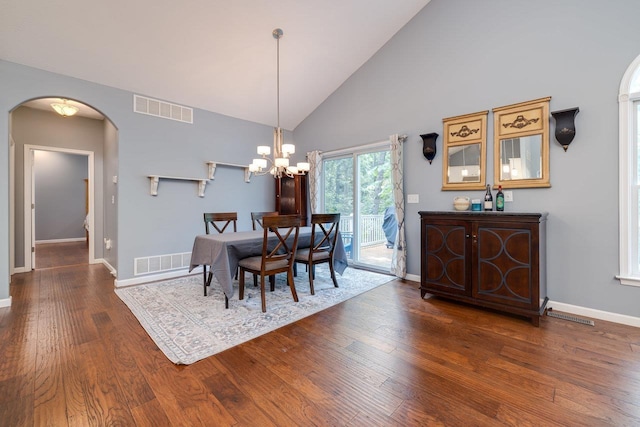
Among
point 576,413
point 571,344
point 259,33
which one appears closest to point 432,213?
point 571,344

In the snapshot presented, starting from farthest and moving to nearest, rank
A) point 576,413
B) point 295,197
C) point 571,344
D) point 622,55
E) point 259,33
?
point 295,197, point 259,33, point 622,55, point 571,344, point 576,413

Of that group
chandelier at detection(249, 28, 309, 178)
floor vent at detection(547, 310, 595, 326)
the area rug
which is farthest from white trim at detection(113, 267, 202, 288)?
floor vent at detection(547, 310, 595, 326)

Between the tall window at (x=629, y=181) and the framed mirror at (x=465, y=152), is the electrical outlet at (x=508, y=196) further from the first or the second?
the tall window at (x=629, y=181)

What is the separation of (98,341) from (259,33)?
3.73m

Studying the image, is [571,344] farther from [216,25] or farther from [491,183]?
[216,25]

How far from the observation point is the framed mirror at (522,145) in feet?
9.41

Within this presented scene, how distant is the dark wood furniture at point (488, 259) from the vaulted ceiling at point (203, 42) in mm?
2794

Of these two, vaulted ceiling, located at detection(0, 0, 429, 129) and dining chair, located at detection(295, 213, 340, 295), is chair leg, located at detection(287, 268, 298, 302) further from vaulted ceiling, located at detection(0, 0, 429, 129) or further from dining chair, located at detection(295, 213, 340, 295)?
vaulted ceiling, located at detection(0, 0, 429, 129)

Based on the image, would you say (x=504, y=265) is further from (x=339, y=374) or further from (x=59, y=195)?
(x=59, y=195)

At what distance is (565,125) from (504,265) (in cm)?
151

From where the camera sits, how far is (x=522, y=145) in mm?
2996

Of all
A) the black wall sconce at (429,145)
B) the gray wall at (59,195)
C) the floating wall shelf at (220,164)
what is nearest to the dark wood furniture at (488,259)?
the black wall sconce at (429,145)

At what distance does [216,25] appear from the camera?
3.26 m

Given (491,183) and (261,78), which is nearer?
(491,183)
